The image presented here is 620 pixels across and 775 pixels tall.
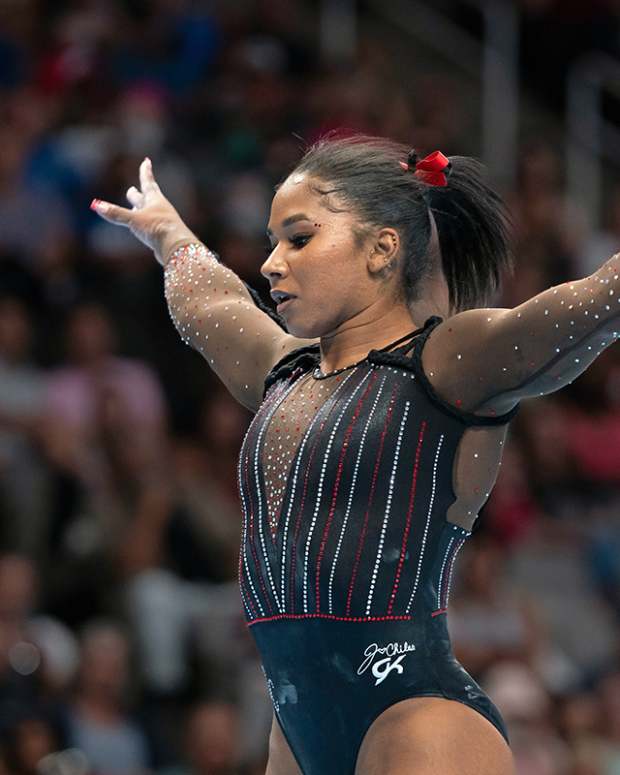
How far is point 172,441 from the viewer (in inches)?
305

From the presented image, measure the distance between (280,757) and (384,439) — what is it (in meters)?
0.80

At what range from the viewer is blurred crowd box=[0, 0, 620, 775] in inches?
262

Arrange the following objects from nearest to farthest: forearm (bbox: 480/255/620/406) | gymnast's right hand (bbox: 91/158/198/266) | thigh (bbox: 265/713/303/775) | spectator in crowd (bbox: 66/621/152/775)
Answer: forearm (bbox: 480/255/620/406) < thigh (bbox: 265/713/303/775) < gymnast's right hand (bbox: 91/158/198/266) < spectator in crowd (bbox: 66/621/152/775)

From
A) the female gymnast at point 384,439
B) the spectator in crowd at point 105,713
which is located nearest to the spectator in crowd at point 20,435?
the spectator in crowd at point 105,713

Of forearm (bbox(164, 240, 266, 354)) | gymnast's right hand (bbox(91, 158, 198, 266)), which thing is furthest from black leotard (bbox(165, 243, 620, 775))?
gymnast's right hand (bbox(91, 158, 198, 266))

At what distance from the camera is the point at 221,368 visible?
381cm

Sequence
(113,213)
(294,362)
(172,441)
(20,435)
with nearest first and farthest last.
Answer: (294,362) < (113,213) < (20,435) < (172,441)

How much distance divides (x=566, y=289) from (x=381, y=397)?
47 centimetres

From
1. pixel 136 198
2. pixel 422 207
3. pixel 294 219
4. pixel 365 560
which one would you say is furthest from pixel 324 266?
pixel 136 198

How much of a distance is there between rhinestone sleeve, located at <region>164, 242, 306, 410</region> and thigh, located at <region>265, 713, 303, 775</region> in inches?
30.6

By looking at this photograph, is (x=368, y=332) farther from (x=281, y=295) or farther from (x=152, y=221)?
(x=152, y=221)

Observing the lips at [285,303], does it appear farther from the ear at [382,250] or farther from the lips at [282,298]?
the ear at [382,250]

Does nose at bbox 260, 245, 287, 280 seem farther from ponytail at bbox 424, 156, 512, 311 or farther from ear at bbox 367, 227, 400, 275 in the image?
ponytail at bbox 424, 156, 512, 311
